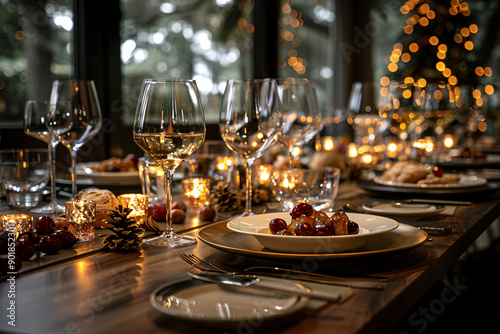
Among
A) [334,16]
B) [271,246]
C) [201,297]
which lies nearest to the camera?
[201,297]

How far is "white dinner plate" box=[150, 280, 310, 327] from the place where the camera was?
0.55 m

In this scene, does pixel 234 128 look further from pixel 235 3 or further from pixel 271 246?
pixel 235 3

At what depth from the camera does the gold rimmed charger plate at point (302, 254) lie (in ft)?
2.53

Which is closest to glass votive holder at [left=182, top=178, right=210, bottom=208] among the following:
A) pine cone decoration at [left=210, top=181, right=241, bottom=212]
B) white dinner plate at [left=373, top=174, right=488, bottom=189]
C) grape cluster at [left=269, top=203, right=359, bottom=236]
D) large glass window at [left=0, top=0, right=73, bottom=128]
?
pine cone decoration at [left=210, top=181, right=241, bottom=212]

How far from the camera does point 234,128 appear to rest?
1172mm

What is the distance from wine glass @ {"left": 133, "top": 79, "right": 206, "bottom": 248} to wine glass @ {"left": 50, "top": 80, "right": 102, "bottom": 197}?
354 millimetres

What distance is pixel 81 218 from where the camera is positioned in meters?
0.96

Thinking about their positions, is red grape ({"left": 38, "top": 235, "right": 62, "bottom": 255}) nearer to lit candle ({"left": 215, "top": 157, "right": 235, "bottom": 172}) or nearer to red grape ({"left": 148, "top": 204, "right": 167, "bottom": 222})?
red grape ({"left": 148, "top": 204, "right": 167, "bottom": 222})

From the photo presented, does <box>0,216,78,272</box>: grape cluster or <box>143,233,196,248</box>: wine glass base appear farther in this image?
<box>143,233,196,248</box>: wine glass base

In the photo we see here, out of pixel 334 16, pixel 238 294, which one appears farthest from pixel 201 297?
pixel 334 16

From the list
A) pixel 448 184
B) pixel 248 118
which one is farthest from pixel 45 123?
pixel 448 184

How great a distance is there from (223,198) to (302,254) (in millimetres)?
564

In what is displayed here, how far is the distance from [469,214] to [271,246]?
0.68m

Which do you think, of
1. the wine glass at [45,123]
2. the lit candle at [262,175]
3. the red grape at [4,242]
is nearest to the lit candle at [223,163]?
the lit candle at [262,175]
